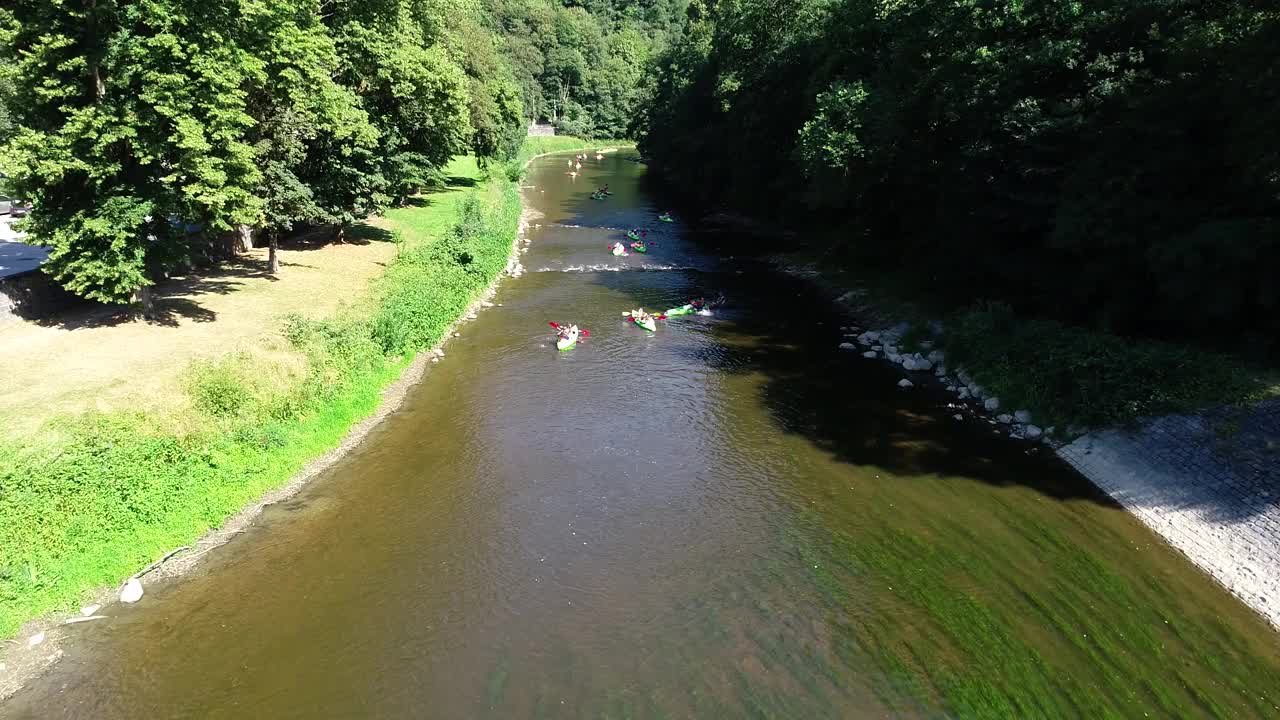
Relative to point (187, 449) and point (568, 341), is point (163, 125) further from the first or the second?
point (568, 341)

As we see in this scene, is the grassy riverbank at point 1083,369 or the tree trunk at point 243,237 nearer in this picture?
the grassy riverbank at point 1083,369

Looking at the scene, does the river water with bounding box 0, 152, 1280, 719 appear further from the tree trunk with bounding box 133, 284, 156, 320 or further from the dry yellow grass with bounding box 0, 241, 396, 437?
the tree trunk with bounding box 133, 284, 156, 320

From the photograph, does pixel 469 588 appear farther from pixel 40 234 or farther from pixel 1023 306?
pixel 1023 306

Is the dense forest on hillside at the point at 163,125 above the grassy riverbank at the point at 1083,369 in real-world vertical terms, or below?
above

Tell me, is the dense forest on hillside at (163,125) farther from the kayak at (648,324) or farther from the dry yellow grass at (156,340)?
the kayak at (648,324)

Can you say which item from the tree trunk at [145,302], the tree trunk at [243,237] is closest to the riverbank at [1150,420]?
the tree trunk at [145,302]

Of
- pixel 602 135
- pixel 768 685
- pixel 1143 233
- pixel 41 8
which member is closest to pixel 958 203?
pixel 1143 233
